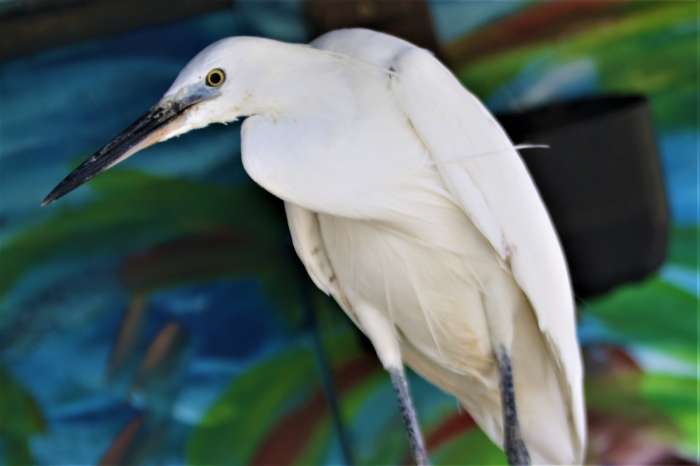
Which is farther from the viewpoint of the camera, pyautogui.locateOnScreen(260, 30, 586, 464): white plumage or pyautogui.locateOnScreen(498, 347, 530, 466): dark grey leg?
pyautogui.locateOnScreen(498, 347, 530, 466): dark grey leg

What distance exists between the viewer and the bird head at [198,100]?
1.41m

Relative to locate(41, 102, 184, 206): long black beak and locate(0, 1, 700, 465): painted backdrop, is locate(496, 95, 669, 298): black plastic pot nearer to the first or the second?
locate(0, 1, 700, 465): painted backdrop

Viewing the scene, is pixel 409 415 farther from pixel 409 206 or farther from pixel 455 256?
pixel 409 206

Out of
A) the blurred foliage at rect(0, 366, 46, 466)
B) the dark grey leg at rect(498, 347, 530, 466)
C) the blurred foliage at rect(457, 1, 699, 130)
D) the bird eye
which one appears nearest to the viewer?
the bird eye

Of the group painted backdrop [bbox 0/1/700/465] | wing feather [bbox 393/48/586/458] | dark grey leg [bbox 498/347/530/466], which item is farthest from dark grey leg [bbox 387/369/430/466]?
painted backdrop [bbox 0/1/700/465]

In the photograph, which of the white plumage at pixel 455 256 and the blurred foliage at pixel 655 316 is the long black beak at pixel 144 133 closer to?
the white plumage at pixel 455 256

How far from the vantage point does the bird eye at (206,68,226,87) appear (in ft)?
4.62

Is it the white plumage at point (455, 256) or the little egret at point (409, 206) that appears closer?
the little egret at point (409, 206)

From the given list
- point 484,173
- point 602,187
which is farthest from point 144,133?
point 602,187

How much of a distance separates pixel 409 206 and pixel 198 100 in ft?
1.15

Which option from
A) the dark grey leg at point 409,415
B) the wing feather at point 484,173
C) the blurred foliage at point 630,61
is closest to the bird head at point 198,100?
the wing feather at point 484,173

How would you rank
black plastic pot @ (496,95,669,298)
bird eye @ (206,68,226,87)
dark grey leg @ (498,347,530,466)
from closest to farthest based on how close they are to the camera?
1. bird eye @ (206,68,226,87)
2. dark grey leg @ (498,347,530,466)
3. black plastic pot @ (496,95,669,298)

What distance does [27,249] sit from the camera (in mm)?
2359

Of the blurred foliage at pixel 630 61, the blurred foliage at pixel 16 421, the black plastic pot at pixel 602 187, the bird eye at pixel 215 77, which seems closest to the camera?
the bird eye at pixel 215 77
